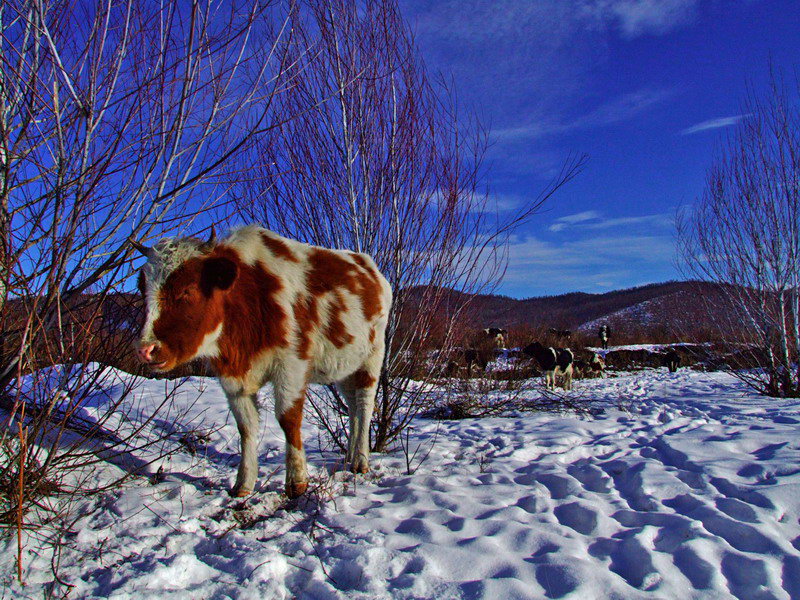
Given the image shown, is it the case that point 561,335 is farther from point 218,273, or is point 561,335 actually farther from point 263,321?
point 218,273

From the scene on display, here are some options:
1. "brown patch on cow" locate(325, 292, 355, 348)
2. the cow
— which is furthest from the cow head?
the cow

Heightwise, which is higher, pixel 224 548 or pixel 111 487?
pixel 111 487

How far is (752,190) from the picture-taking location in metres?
9.00

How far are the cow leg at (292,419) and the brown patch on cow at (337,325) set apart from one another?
1.07 ft

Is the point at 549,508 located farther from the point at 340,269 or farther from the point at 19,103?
the point at 19,103

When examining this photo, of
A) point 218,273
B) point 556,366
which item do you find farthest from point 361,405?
point 556,366

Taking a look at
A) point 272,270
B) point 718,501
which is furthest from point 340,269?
point 718,501

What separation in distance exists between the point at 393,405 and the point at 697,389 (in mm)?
9188

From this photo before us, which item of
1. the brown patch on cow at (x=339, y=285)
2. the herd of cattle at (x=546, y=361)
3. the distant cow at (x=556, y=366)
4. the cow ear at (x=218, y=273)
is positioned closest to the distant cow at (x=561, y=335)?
the herd of cattle at (x=546, y=361)

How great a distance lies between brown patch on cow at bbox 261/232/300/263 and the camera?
327 centimetres

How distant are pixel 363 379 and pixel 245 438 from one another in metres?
1.07

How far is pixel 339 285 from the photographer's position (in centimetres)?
344

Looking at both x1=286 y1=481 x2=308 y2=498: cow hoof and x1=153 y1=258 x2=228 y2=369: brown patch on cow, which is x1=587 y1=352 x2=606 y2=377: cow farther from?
x1=153 y1=258 x2=228 y2=369: brown patch on cow

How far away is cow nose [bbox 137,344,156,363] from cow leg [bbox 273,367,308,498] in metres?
0.81
